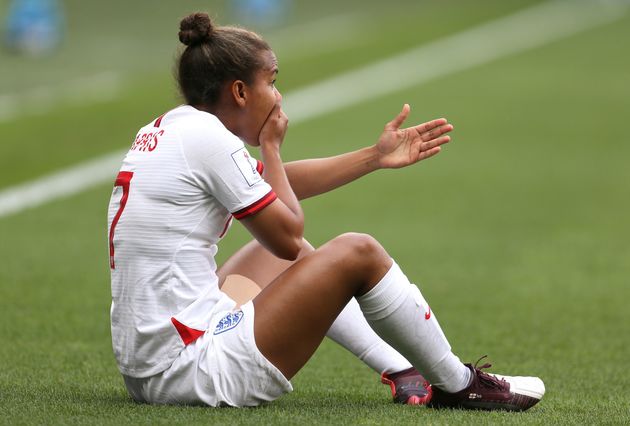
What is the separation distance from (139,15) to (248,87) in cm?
2268

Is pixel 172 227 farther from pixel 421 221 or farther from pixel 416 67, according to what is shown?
pixel 416 67

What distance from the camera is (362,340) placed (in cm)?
533

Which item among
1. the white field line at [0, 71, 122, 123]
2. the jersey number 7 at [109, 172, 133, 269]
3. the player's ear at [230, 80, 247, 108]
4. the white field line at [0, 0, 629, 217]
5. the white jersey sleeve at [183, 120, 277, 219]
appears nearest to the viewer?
the white jersey sleeve at [183, 120, 277, 219]

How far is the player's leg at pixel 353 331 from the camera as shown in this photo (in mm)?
5230

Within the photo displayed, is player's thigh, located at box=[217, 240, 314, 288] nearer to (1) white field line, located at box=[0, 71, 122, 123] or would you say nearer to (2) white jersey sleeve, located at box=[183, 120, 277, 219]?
(2) white jersey sleeve, located at box=[183, 120, 277, 219]

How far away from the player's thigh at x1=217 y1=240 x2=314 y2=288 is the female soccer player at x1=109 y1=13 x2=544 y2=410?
1.47 feet

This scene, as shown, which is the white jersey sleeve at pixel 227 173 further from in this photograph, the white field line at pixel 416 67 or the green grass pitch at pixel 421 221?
the white field line at pixel 416 67

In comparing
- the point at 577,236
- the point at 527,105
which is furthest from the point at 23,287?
the point at 527,105

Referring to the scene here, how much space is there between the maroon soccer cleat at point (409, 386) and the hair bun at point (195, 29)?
5.28 feet

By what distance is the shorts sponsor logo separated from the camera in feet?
15.3

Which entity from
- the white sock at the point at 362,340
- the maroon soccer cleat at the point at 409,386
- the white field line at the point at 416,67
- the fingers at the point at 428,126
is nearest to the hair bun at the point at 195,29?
the fingers at the point at 428,126

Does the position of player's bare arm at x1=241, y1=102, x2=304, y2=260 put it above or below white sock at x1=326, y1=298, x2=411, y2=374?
above

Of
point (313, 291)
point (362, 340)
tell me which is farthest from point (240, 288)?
point (313, 291)

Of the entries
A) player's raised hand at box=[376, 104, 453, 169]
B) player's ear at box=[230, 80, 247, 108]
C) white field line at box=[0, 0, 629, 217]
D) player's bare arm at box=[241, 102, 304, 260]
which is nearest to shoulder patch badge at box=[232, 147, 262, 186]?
player's bare arm at box=[241, 102, 304, 260]
